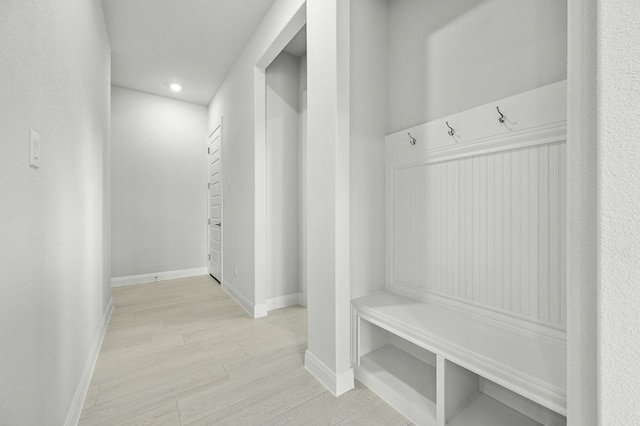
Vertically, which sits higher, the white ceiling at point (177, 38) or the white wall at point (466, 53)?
the white ceiling at point (177, 38)

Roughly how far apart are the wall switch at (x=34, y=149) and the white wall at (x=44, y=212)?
0.08 ft

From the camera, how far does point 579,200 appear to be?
64cm

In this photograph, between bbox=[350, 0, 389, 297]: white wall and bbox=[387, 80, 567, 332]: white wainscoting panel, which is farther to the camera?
bbox=[350, 0, 389, 297]: white wall

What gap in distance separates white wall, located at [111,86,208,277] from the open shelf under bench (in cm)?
345

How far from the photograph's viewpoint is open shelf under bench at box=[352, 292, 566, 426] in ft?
3.24

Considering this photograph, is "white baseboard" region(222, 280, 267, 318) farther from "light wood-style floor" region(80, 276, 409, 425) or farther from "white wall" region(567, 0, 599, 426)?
"white wall" region(567, 0, 599, 426)

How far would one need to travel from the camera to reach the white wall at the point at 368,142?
1.68m

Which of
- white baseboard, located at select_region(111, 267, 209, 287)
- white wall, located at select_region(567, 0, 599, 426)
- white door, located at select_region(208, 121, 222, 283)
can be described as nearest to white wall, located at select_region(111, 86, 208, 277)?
white baseboard, located at select_region(111, 267, 209, 287)

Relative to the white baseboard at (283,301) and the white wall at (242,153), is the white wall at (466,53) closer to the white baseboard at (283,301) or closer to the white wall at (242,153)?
the white wall at (242,153)

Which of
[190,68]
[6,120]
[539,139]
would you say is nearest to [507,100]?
[539,139]
